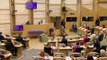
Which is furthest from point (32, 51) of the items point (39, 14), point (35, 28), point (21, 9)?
point (39, 14)

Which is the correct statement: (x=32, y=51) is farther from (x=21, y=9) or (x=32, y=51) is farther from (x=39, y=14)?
(x=39, y=14)

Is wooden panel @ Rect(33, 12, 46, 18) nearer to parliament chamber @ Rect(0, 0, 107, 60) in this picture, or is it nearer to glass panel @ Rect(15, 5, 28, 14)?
parliament chamber @ Rect(0, 0, 107, 60)

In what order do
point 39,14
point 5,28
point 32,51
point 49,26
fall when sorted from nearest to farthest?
point 32,51
point 5,28
point 49,26
point 39,14

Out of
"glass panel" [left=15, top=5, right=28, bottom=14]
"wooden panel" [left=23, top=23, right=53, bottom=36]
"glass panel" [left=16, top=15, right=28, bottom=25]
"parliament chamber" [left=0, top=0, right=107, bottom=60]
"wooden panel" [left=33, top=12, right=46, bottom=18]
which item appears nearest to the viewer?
"parliament chamber" [left=0, top=0, right=107, bottom=60]

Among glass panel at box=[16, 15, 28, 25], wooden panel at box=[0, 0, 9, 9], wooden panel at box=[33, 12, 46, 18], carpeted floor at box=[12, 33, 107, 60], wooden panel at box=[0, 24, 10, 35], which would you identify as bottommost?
carpeted floor at box=[12, 33, 107, 60]

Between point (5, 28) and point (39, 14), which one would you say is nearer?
point (5, 28)

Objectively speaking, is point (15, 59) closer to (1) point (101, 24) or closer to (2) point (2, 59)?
(2) point (2, 59)

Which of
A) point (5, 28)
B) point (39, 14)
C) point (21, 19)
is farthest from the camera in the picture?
point (39, 14)

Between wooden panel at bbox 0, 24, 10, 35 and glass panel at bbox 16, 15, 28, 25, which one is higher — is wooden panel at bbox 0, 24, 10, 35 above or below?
below

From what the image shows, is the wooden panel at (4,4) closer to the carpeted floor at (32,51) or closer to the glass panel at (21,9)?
the glass panel at (21,9)

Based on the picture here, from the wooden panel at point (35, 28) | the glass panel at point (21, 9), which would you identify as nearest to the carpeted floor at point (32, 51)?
the wooden panel at point (35, 28)

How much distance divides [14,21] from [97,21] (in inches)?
430

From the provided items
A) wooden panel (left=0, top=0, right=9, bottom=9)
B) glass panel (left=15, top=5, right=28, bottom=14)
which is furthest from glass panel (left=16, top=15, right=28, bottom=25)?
wooden panel (left=0, top=0, right=9, bottom=9)

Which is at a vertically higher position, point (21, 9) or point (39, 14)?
point (21, 9)
